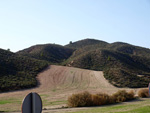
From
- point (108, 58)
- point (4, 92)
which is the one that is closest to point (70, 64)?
point (108, 58)

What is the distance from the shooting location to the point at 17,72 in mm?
46344

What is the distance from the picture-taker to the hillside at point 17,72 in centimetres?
3775

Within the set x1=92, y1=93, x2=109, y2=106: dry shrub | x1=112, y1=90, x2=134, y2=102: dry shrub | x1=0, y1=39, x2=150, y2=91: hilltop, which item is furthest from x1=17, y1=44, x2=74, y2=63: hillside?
x1=92, y1=93, x2=109, y2=106: dry shrub

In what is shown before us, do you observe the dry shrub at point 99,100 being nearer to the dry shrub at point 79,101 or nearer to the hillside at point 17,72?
the dry shrub at point 79,101

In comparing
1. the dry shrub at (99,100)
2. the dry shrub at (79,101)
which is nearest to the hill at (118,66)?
the dry shrub at (99,100)

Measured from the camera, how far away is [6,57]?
54.7m

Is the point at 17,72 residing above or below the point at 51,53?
below

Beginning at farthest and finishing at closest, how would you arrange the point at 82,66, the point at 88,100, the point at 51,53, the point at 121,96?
the point at 51,53
the point at 82,66
the point at 121,96
the point at 88,100

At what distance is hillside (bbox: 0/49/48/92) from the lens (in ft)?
124

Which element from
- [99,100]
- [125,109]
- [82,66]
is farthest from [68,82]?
[125,109]

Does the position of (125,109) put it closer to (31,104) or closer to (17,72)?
(31,104)

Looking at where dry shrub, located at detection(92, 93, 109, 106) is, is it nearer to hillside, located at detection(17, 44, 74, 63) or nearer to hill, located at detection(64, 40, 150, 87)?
hill, located at detection(64, 40, 150, 87)

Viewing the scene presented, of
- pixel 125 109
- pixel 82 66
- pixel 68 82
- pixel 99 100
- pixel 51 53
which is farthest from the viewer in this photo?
pixel 51 53

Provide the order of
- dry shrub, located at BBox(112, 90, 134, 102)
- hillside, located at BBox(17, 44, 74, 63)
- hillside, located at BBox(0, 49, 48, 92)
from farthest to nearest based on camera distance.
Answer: hillside, located at BBox(17, 44, 74, 63) → hillside, located at BBox(0, 49, 48, 92) → dry shrub, located at BBox(112, 90, 134, 102)
